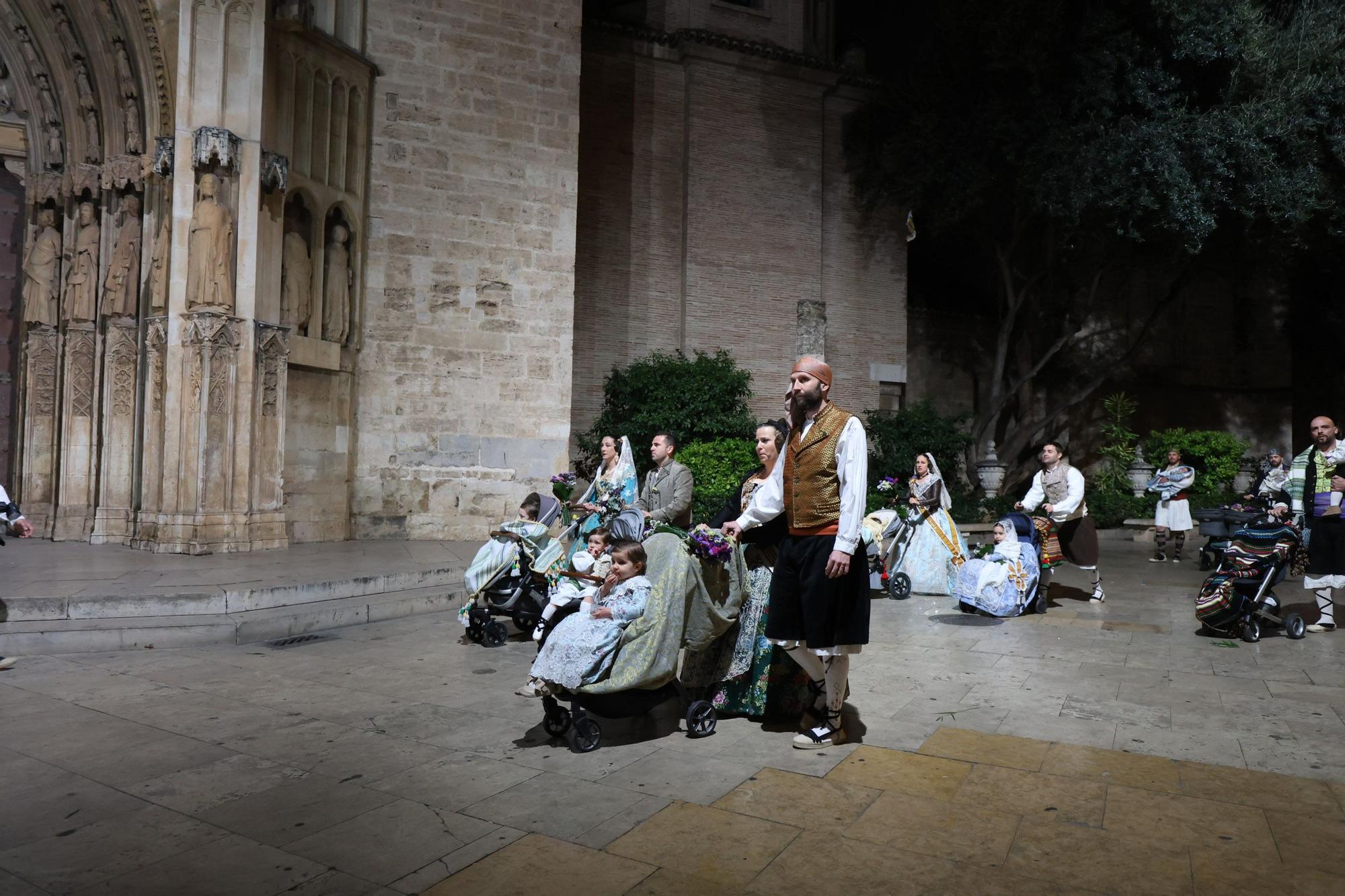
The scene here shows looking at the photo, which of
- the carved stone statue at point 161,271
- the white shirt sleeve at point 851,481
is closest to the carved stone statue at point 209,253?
the carved stone statue at point 161,271

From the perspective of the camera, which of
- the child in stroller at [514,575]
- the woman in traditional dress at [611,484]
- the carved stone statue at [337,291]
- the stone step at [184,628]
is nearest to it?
the stone step at [184,628]

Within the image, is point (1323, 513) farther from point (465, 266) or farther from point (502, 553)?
point (465, 266)

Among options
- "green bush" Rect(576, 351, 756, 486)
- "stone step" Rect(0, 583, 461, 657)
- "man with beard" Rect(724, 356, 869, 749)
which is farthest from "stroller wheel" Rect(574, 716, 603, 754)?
"green bush" Rect(576, 351, 756, 486)

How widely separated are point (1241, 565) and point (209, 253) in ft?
34.6

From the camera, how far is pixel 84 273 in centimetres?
1116

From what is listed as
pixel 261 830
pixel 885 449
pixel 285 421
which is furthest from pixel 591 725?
pixel 885 449

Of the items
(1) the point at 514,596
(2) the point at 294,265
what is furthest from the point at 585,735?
(2) the point at 294,265

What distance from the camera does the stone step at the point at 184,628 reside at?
6.38 m

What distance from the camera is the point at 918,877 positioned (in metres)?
3.02

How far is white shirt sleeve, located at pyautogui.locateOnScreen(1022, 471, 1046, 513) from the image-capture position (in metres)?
9.21

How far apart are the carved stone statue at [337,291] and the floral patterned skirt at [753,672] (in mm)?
8929

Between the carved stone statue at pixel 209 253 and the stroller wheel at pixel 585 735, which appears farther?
the carved stone statue at pixel 209 253

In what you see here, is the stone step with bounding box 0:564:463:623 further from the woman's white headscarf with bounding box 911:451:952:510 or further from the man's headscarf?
the woman's white headscarf with bounding box 911:451:952:510

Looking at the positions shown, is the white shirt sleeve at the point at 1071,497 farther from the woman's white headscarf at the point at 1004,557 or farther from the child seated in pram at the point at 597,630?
the child seated in pram at the point at 597,630
